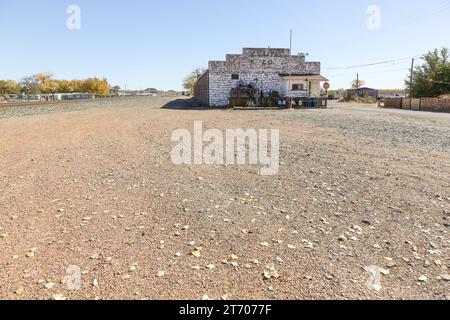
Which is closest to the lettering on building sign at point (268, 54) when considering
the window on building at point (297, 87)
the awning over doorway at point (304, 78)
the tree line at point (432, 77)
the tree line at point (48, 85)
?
the awning over doorway at point (304, 78)

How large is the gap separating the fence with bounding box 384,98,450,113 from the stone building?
35.1ft

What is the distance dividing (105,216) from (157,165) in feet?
10.9

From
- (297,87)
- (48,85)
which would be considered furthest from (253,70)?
(48,85)

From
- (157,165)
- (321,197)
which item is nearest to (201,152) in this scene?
(157,165)

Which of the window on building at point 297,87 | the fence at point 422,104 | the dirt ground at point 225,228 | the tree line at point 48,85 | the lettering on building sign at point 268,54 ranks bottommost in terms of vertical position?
the dirt ground at point 225,228

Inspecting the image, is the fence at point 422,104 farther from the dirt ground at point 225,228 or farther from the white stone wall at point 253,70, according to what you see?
the dirt ground at point 225,228

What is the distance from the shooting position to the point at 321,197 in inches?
229

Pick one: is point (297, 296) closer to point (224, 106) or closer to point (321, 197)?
point (321, 197)

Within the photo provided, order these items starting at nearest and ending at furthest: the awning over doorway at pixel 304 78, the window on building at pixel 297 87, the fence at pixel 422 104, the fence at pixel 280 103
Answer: the fence at pixel 422 104 → the fence at pixel 280 103 → the awning over doorway at pixel 304 78 → the window on building at pixel 297 87

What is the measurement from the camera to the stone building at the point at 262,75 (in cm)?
3762

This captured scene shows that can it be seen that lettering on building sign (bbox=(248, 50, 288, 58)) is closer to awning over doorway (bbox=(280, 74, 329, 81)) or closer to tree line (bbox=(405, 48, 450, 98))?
awning over doorway (bbox=(280, 74, 329, 81))

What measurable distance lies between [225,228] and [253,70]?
3565cm

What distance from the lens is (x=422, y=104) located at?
35.8m

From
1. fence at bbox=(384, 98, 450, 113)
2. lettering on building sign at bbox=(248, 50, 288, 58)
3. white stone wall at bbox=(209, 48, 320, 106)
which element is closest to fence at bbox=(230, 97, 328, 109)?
white stone wall at bbox=(209, 48, 320, 106)
